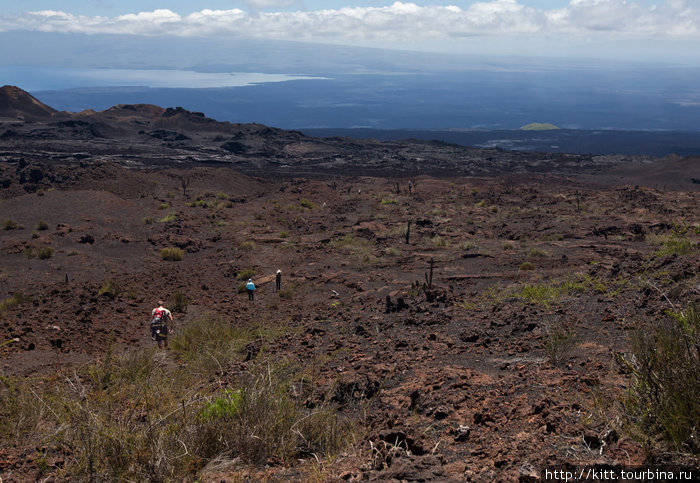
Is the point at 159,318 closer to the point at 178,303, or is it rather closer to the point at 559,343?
the point at 178,303

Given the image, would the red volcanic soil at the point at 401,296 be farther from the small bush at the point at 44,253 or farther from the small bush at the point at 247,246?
the small bush at the point at 44,253

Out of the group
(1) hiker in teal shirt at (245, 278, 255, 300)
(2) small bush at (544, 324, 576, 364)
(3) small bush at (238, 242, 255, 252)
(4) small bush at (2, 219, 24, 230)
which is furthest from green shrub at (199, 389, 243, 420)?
(4) small bush at (2, 219, 24, 230)

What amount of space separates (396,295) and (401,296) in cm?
53

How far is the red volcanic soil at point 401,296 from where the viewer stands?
3627 millimetres

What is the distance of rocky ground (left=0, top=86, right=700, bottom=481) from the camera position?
11.9 ft

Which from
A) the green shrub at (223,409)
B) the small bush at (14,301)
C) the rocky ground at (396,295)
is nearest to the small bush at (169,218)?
the rocky ground at (396,295)

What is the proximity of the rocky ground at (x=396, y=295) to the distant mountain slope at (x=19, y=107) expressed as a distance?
131ft

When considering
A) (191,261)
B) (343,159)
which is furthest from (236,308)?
(343,159)

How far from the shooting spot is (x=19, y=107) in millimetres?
66875

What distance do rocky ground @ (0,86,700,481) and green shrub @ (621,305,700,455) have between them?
0.53 ft

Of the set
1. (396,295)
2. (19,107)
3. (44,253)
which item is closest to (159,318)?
(396,295)

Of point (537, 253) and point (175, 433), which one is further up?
point (175, 433)

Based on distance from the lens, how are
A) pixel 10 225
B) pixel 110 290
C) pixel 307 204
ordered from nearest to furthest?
pixel 110 290, pixel 10 225, pixel 307 204

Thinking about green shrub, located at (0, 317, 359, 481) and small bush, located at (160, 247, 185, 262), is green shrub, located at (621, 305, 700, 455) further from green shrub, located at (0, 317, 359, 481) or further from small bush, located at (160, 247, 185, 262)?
small bush, located at (160, 247, 185, 262)
